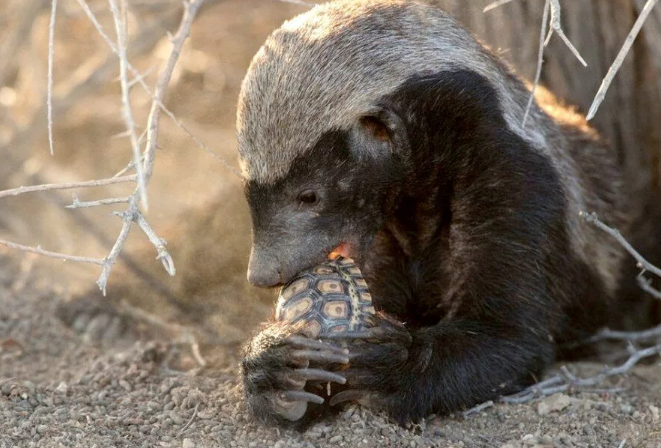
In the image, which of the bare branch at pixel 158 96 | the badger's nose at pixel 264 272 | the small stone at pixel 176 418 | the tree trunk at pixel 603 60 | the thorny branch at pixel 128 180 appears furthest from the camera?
the tree trunk at pixel 603 60

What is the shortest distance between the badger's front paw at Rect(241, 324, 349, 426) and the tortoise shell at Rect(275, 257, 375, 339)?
0.07m

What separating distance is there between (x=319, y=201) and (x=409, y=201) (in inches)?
22.6

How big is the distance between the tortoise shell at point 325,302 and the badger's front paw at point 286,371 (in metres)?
0.07

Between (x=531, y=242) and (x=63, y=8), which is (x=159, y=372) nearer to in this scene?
(x=531, y=242)

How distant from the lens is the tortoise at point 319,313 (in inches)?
139

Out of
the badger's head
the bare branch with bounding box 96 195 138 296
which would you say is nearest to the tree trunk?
the badger's head

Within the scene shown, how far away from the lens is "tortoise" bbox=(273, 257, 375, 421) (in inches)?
139

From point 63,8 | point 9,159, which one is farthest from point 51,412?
point 63,8

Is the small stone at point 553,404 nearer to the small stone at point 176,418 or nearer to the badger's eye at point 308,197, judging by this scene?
the badger's eye at point 308,197

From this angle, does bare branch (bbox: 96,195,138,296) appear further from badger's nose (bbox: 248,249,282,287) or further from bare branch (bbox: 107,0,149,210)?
badger's nose (bbox: 248,249,282,287)

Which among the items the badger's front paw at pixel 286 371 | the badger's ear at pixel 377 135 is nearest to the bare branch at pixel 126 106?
the badger's front paw at pixel 286 371

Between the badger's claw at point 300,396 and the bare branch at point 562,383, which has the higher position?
the badger's claw at point 300,396

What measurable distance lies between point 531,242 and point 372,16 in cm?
123

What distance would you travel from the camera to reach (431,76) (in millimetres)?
3855
